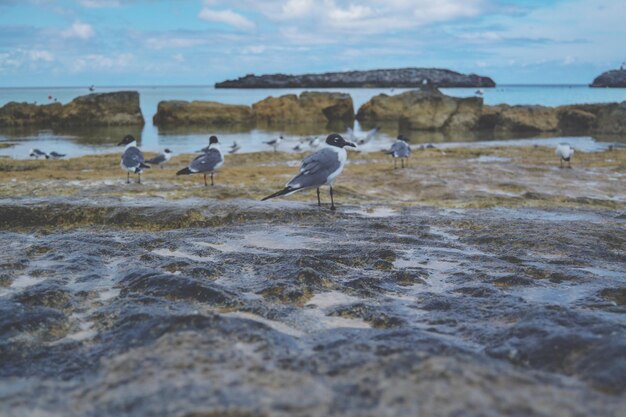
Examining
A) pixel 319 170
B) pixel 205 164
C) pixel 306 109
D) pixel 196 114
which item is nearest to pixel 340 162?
pixel 319 170

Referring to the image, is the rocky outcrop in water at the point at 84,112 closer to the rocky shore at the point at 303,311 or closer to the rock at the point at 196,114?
the rock at the point at 196,114

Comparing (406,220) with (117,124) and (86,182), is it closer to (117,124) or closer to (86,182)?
(86,182)

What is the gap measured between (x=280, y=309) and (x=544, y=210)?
7.07 m

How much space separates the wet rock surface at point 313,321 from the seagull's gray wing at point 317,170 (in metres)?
1.66

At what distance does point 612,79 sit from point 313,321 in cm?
20812

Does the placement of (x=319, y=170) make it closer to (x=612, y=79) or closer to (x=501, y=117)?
(x=501, y=117)

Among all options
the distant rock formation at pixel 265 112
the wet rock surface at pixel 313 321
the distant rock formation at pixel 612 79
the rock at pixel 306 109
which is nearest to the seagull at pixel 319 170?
the wet rock surface at pixel 313 321

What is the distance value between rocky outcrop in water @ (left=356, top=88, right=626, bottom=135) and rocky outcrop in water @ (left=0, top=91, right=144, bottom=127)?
86.9 feet

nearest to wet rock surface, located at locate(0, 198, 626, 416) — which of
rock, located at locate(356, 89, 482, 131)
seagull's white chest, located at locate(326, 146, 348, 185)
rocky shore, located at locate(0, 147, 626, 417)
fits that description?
rocky shore, located at locate(0, 147, 626, 417)

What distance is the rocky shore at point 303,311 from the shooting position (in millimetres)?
2428

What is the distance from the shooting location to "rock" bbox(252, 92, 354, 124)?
59781mm

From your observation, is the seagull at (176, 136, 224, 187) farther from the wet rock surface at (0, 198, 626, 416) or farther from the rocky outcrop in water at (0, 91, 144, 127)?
the rocky outcrop in water at (0, 91, 144, 127)

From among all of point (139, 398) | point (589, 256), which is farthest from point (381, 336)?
point (589, 256)

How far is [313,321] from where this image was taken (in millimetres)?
3766
